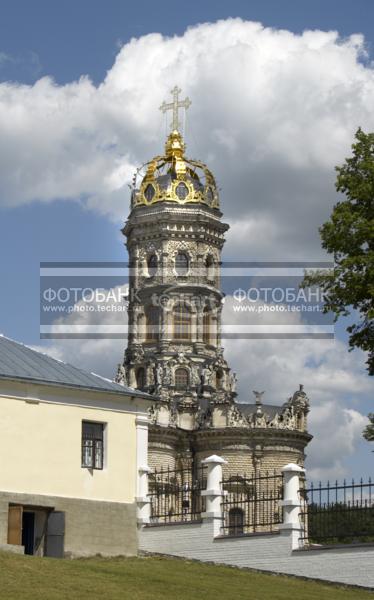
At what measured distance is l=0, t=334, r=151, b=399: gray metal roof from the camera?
31.8m

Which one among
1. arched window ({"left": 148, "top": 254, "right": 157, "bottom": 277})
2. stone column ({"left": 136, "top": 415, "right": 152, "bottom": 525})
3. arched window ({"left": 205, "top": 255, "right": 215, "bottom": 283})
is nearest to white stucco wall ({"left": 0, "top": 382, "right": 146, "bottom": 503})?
stone column ({"left": 136, "top": 415, "right": 152, "bottom": 525})

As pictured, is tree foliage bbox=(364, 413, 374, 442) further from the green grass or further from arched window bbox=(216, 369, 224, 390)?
arched window bbox=(216, 369, 224, 390)

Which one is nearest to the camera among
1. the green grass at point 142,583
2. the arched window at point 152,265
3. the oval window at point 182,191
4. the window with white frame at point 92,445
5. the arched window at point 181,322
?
the green grass at point 142,583

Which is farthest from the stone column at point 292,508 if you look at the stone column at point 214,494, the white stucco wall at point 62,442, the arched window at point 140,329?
the arched window at point 140,329

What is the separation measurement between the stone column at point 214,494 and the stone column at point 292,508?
6.91 ft

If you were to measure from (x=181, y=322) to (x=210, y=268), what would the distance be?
4810 mm

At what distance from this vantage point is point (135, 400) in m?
33.8

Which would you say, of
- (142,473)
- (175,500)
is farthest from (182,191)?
(142,473)

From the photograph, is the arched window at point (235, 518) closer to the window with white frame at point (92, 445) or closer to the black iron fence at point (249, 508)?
the black iron fence at point (249, 508)

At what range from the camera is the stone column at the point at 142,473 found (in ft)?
109

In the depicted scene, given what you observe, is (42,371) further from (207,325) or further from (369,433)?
(207,325)

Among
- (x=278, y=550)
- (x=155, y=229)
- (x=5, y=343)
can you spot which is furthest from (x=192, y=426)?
(x=278, y=550)

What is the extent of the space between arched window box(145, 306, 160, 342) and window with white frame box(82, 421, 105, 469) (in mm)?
51115

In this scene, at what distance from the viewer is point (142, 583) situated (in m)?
25.5
